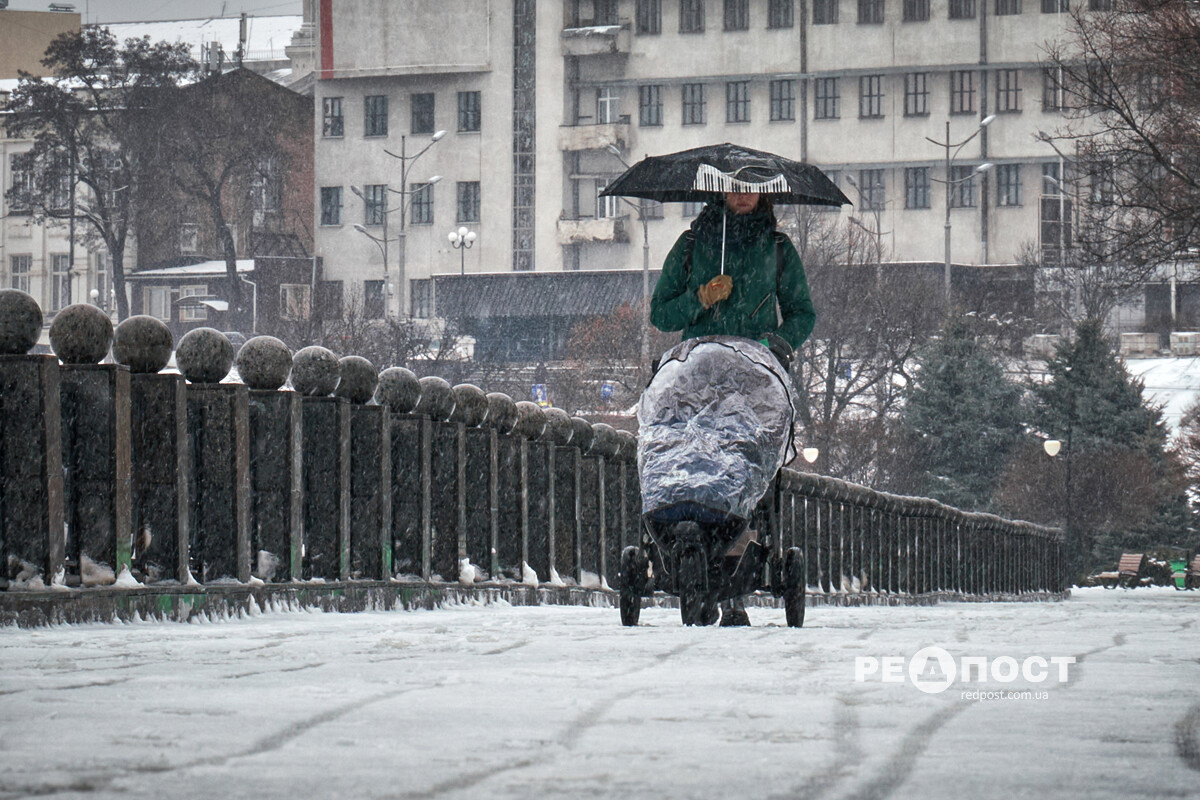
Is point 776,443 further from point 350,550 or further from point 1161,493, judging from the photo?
point 1161,493

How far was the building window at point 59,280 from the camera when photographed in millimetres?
94812

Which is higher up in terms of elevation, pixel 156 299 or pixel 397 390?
pixel 156 299

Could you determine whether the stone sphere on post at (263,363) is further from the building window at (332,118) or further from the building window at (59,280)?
the building window at (59,280)

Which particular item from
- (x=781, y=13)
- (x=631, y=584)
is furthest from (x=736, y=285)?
(x=781, y=13)

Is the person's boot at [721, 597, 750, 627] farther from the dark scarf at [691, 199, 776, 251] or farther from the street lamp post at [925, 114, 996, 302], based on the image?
the street lamp post at [925, 114, 996, 302]

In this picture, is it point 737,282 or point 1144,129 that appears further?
point 1144,129

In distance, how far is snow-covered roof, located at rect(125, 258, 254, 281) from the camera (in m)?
89.4

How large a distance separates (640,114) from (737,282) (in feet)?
271

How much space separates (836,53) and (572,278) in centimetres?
1456

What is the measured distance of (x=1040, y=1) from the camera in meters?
87.6

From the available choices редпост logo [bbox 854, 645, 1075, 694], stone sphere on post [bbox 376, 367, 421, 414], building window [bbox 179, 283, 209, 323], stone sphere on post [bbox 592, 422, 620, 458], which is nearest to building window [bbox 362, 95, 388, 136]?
building window [bbox 179, 283, 209, 323]

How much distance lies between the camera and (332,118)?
309 feet

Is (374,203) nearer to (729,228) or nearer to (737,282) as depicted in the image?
(729,228)

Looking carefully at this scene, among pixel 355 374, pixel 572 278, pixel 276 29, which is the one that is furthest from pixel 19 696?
pixel 276 29
